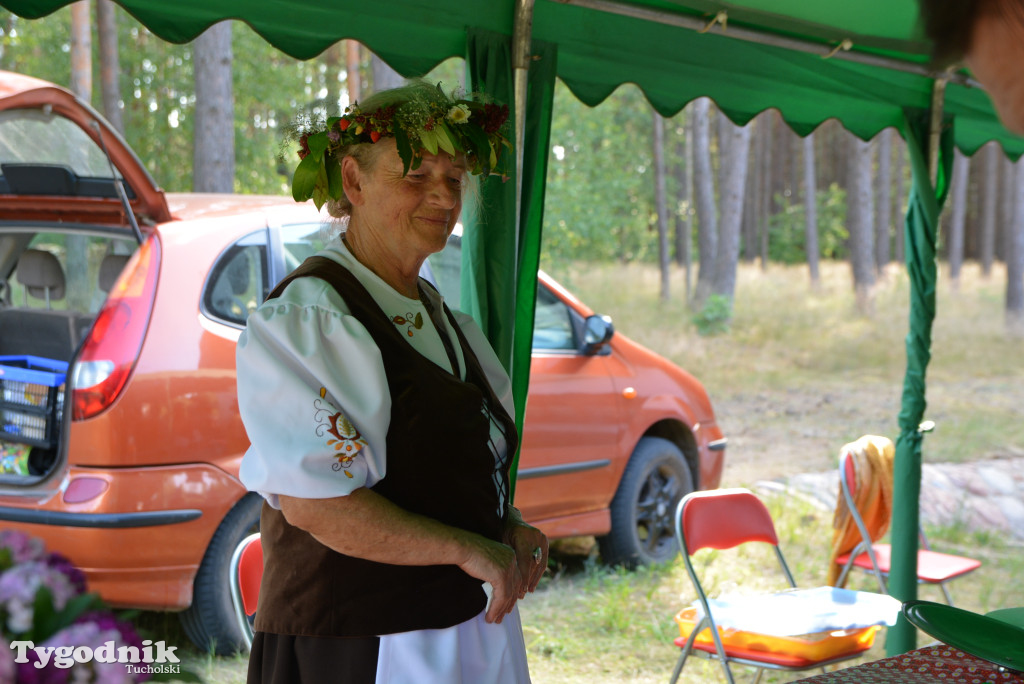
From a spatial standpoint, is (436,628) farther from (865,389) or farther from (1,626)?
(865,389)

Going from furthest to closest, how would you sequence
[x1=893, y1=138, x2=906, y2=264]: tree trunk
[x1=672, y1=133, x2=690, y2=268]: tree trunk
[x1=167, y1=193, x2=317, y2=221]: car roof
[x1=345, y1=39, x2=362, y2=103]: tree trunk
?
1. [x1=893, y1=138, x2=906, y2=264]: tree trunk
2. [x1=672, y1=133, x2=690, y2=268]: tree trunk
3. [x1=345, y1=39, x2=362, y2=103]: tree trunk
4. [x1=167, y1=193, x2=317, y2=221]: car roof

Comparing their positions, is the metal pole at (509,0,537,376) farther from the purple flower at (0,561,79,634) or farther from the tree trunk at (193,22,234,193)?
the tree trunk at (193,22,234,193)

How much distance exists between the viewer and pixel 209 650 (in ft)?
12.6

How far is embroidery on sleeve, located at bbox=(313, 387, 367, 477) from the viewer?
5.24ft

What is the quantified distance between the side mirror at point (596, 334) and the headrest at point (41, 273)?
2.54m

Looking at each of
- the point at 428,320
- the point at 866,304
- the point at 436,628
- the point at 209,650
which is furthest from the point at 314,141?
the point at 866,304

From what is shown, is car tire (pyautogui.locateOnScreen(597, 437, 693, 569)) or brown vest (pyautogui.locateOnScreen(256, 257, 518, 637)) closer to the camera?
brown vest (pyautogui.locateOnScreen(256, 257, 518, 637))

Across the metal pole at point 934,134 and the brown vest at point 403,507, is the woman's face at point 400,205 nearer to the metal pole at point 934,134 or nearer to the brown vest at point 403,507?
the brown vest at point 403,507

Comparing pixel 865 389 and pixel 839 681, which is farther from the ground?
pixel 839 681

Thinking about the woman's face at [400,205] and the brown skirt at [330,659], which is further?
the woman's face at [400,205]

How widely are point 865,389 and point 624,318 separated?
4.70 metres

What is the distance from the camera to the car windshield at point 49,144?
3461 millimetres

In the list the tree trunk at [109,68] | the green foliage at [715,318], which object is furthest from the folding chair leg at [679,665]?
the green foliage at [715,318]

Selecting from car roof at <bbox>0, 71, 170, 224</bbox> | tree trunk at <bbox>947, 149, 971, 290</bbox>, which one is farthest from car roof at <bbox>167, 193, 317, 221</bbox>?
tree trunk at <bbox>947, 149, 971, 290</bbox>
